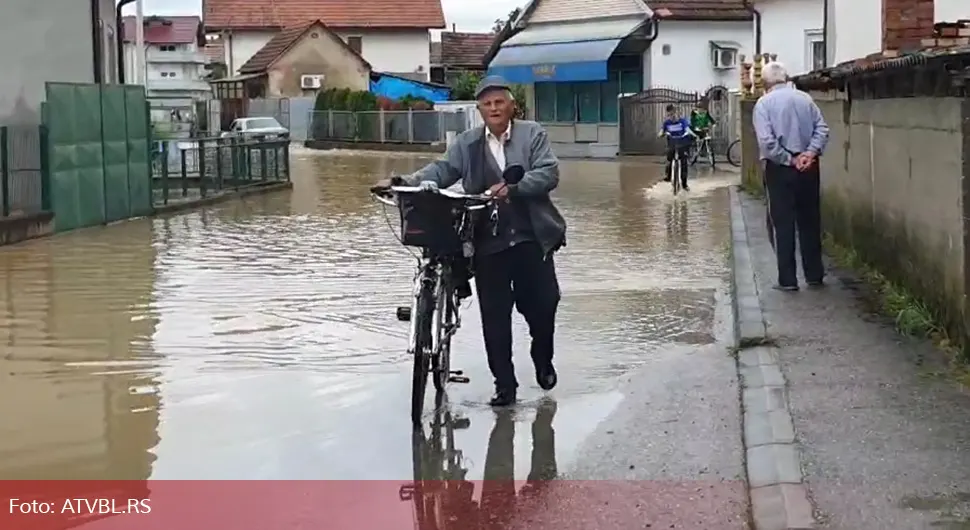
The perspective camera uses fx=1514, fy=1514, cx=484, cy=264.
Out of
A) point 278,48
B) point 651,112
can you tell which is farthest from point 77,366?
point 278,48

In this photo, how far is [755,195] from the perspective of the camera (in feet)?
70.9

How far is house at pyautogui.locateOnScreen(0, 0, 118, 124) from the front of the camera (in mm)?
18453

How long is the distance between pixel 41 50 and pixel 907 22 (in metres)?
10.7

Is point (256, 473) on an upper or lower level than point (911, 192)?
lower

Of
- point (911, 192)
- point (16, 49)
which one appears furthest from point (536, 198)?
point (16, 49)

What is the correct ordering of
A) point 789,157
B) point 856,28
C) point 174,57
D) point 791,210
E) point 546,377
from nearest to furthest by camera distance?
point 546,377
point 789,157
point 791,210
point 856,28
point 174,57

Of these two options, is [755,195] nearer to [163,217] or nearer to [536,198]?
[163,217]

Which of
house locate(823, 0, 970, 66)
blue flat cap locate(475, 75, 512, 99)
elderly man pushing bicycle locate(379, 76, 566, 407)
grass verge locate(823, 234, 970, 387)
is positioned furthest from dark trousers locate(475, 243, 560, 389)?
house locate(823, 0, 970, 66)

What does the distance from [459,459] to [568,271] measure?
7.06 m

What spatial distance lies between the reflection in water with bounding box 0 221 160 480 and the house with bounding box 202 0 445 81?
55253 millimetres

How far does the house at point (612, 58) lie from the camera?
146ft

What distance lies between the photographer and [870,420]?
696 centimetres

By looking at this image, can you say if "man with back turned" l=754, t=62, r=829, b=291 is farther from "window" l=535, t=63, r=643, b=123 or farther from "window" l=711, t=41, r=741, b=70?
"window" l=535, t=63, r=643, b=123

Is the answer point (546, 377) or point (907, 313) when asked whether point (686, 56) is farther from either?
point (546, 377)
